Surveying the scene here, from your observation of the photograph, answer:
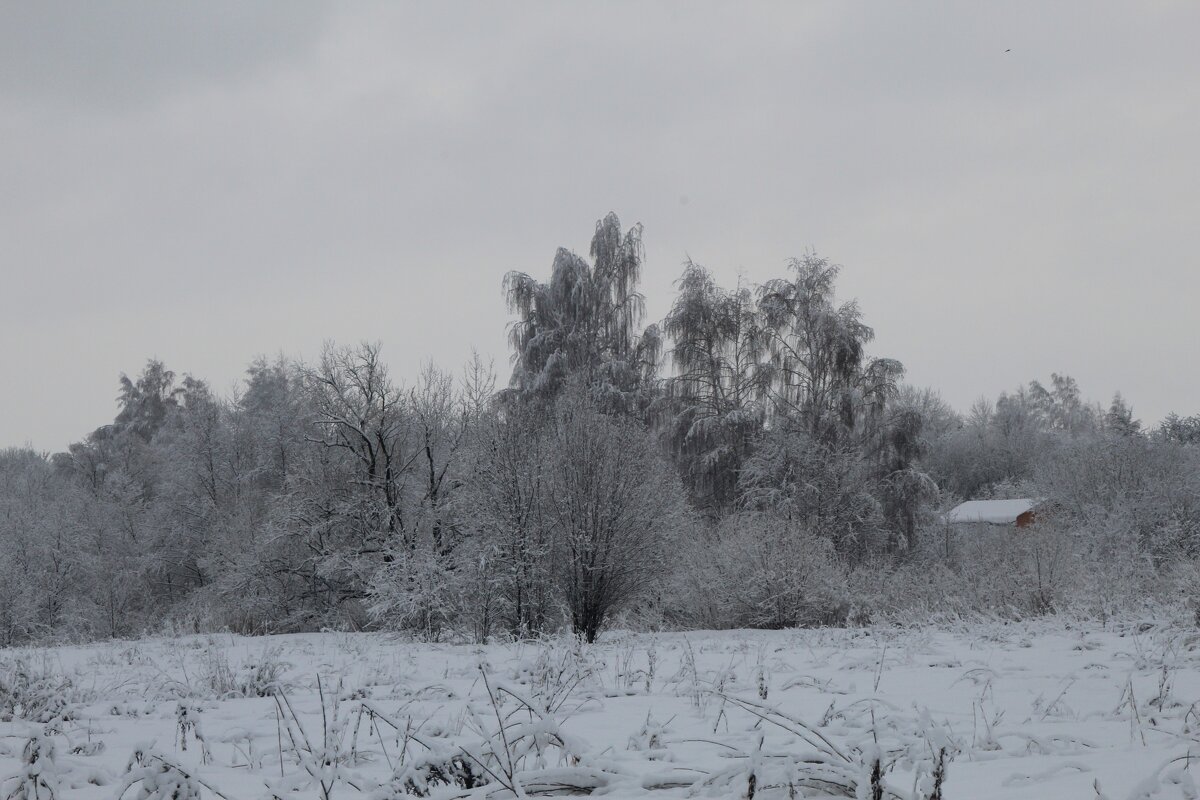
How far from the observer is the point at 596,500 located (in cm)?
1608

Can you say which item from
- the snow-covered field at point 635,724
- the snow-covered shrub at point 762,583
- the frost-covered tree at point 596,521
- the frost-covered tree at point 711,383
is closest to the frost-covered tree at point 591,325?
the frost-covered tree at point 711,383

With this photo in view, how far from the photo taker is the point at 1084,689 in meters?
6.39

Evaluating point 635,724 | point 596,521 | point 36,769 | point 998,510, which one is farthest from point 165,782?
point 998,510

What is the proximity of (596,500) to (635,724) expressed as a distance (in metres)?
10.9

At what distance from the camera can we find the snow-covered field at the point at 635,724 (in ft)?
9.37

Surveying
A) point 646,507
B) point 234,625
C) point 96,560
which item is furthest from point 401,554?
point 96,560

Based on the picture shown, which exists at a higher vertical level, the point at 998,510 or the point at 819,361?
the point at 819,361

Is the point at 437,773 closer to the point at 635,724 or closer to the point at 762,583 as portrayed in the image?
the point at 635,724

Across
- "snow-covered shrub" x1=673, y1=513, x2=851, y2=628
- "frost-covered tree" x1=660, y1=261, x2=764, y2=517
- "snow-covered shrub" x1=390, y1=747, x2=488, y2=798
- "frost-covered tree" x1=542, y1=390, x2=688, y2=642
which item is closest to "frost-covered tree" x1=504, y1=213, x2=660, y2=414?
"frost-covered tree" x1=660, y1=261, x2=764, y2=517

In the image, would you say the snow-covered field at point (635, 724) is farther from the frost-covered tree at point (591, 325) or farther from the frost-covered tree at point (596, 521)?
the frost-covered tree at point (591, 325)

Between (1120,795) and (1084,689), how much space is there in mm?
4090

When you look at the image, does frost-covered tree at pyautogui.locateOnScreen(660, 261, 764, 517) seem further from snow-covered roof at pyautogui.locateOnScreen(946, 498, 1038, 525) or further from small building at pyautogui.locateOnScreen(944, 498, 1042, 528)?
snow-covered roof at pyautogui.locateOnScreen(946, 498, 1038, 525)

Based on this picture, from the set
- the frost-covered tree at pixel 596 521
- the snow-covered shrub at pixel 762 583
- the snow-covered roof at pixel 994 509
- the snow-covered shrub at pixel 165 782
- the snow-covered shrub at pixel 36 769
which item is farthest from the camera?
the snow-covered roof at pixel 994 509

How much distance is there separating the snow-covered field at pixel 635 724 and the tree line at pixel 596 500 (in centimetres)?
553
